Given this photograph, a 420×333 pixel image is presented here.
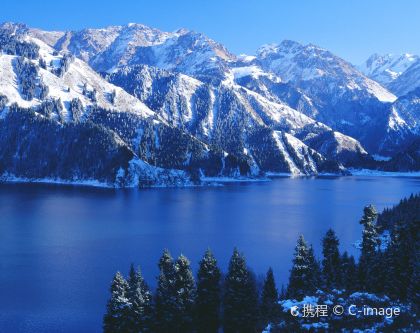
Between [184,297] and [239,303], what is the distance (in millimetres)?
7075

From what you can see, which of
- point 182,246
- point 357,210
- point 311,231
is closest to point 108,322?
point 182,246

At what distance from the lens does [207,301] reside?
61562 millimetres

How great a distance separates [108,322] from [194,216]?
11733 cm

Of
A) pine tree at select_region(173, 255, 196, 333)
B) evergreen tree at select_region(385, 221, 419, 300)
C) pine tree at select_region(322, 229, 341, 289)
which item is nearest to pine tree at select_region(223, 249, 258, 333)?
pine tree at select_region(173, 255, 196, 333)

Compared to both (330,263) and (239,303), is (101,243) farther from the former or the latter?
(239,303)

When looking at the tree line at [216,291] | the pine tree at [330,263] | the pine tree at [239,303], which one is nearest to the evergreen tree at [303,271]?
the tree line at [216,291]

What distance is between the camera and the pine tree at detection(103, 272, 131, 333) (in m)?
56.0

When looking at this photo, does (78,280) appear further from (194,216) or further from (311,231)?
(194,216)

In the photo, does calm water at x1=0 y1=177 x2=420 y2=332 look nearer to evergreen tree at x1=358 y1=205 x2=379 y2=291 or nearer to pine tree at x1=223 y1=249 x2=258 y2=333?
evergreen tree at x1=358 y1=205 x2=379 y2=291

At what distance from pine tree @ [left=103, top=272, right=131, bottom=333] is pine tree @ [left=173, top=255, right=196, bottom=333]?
21.7 feet

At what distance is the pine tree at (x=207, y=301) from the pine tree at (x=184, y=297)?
1404 mm

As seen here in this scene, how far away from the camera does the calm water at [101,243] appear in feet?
237

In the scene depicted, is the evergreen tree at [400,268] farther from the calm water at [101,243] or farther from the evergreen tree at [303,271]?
the calm water at [101,243]

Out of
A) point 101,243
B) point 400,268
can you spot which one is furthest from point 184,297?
point 101,243
